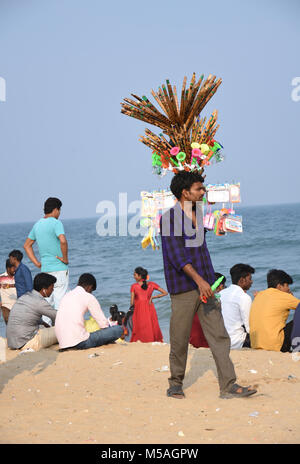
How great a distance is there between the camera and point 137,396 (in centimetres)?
442

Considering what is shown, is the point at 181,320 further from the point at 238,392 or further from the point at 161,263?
the point at 161,263

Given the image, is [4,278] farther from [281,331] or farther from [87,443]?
[87,443]

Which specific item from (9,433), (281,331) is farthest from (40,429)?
(281,331)

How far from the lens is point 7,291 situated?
27.0 ft

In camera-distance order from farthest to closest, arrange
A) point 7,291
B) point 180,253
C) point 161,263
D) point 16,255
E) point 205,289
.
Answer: point 161,263, point 7,291, point 16,255, point 180,253, point 205,289

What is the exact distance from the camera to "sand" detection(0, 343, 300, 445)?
350cm

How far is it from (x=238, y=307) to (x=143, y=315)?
1991mm

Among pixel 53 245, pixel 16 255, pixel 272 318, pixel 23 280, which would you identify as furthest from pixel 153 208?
pixel 16 255

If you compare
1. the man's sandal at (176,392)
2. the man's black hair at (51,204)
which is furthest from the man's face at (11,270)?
the man's sandal at (176,392)

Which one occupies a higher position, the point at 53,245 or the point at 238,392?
the point at 53,245

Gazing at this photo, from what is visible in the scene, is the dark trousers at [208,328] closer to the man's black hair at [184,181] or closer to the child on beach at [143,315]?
the man's black hair at [184,181]

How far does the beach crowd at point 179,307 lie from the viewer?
4.16 meters
